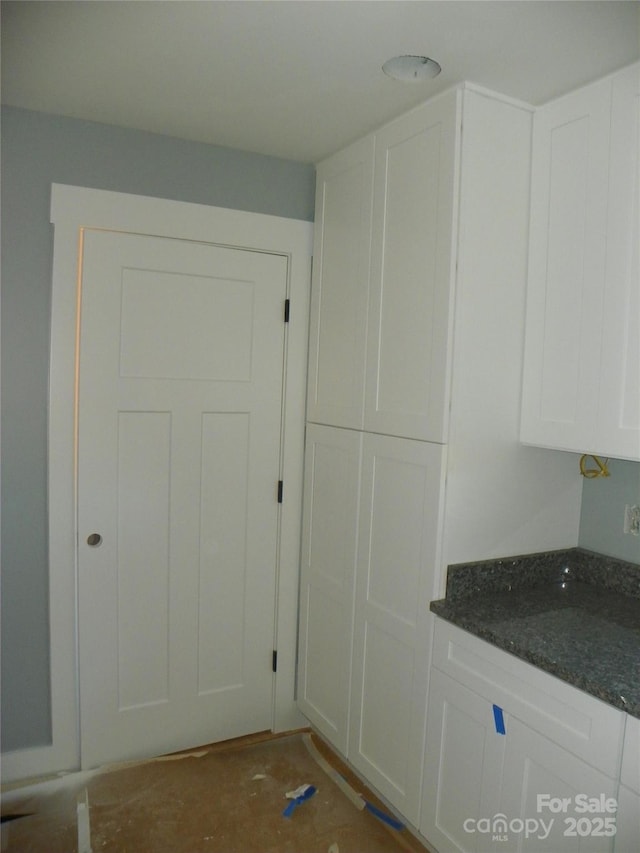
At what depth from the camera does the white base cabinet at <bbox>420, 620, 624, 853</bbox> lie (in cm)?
146

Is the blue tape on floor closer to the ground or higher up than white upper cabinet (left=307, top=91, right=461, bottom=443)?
closer to the ground

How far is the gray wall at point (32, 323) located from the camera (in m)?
Answer: 2.23

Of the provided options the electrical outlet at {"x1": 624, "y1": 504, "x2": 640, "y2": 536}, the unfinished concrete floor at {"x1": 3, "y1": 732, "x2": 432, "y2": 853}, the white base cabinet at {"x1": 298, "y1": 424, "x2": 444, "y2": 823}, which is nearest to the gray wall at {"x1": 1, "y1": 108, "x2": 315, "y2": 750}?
the unfinished concrete floor at {"x1": 3, "y1": 732, "x2": 432, "y2": 853}

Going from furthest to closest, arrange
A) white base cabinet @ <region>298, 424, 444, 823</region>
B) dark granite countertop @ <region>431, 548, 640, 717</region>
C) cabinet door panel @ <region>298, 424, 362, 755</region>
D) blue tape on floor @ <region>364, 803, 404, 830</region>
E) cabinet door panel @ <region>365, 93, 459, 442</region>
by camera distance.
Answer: cabinet door panel @ <region>298, 424, 362, 755</region>, blue tape on floor @ <region>364, 803, 404, 830</region>, white base cabinet @ <region>298, 424, 444, 823</region>, cabinet door panel @ <region>365, 93, 459, 442</region>, dark granite countertop @ <region>431, 548, 640, 717</region>

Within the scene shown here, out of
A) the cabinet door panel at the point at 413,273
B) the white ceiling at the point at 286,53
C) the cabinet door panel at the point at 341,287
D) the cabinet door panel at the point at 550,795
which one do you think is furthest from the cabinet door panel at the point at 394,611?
the white ceiling at the point at 286,53

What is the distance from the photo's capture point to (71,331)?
231 centimetres

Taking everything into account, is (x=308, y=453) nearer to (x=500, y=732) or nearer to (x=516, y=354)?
(x=516, y=354)

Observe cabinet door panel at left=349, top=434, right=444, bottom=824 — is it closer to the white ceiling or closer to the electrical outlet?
the electrical outlet

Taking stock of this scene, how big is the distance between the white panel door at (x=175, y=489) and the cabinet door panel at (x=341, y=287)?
0.17 metres

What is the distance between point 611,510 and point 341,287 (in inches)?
50.2

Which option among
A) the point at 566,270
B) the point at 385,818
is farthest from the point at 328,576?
the point at 566,270

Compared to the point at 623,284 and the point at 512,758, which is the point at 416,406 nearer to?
the point at 623,284

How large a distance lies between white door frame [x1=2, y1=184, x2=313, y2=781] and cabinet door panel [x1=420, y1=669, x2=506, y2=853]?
1.32 metres

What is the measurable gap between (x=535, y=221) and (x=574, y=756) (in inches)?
60.2
